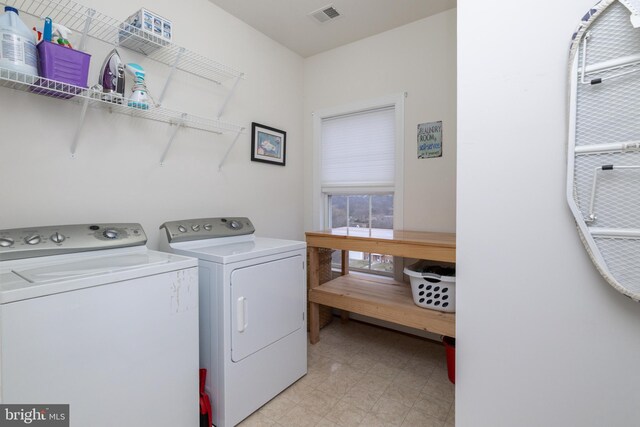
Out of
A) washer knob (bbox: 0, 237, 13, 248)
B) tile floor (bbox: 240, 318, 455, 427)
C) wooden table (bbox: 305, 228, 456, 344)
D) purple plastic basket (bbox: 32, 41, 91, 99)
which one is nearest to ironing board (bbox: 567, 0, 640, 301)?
wooden table (bbox: 305, 228, 456, 344)

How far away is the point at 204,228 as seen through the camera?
189 centimetres

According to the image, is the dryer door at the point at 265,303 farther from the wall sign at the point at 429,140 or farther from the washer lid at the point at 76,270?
the wall sign at the point at 429,140

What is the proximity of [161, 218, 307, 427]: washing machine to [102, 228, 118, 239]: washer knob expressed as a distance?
0.87 ft

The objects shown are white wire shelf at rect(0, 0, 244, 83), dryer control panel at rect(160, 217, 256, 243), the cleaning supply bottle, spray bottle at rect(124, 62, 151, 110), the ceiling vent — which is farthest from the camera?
the ceiling vent

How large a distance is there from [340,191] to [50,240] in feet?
7.21

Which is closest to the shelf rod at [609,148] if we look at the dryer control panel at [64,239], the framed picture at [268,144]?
the dryer control panel at [64,239]

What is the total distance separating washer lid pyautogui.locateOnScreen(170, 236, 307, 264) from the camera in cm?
152

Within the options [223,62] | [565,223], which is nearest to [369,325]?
[565,223]

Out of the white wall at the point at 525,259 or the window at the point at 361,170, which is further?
the window at the point at 361,170

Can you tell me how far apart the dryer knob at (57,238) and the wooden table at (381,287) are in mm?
1559

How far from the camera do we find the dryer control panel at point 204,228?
→ 174cm

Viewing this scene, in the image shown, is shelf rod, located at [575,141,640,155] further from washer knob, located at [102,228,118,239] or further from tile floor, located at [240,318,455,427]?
washer knob, located at [102,228,118,239]

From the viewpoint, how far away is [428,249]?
1.82 m

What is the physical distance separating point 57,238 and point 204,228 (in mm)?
724
